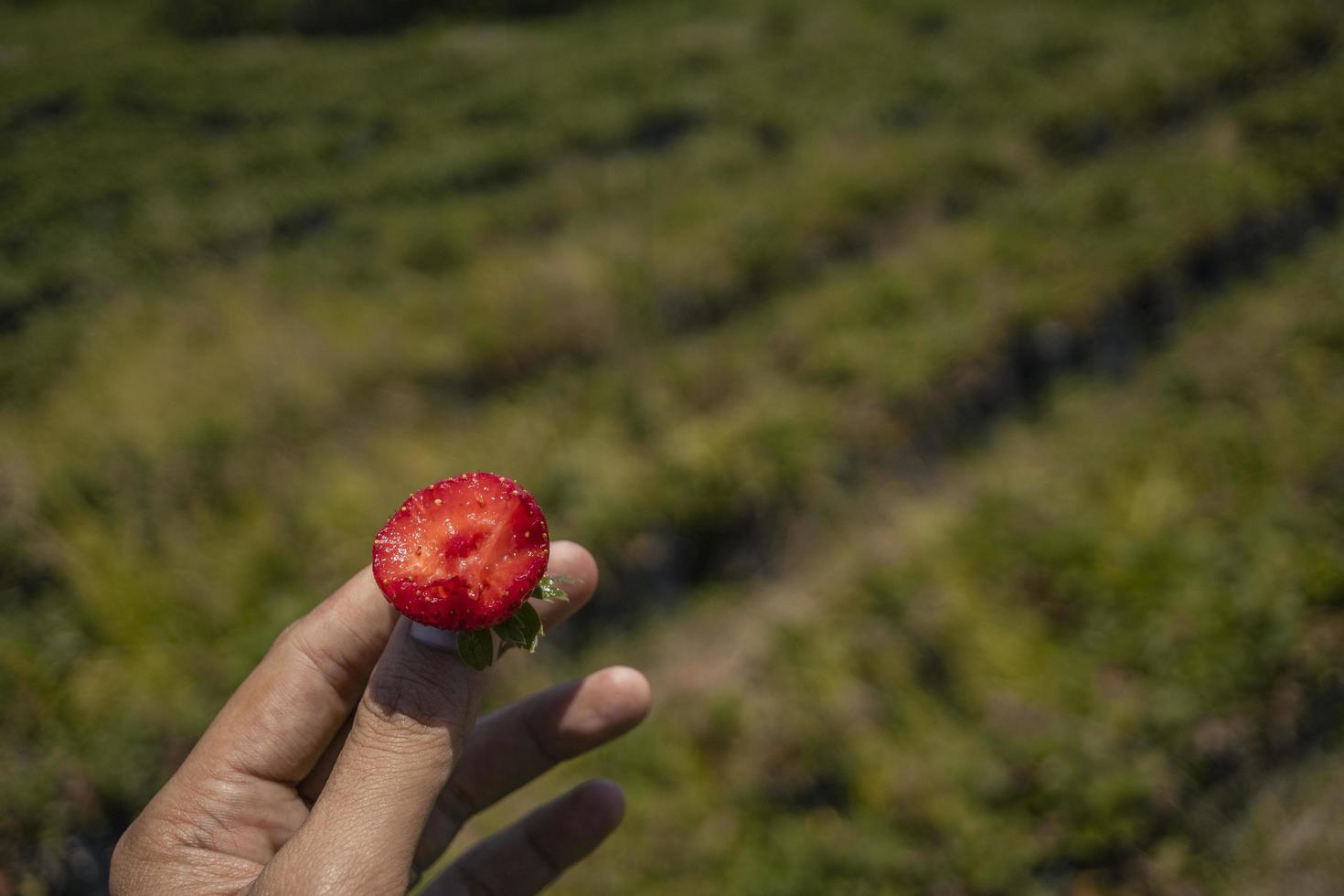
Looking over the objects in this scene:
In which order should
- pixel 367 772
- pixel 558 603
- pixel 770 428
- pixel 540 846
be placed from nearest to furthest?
pixel 367 772, pixel 558 603, pixel 540 846, pixel 770 428

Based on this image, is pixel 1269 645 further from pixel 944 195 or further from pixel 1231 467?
pixel 944 195

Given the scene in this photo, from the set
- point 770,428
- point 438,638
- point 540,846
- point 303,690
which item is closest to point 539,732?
point 540,846

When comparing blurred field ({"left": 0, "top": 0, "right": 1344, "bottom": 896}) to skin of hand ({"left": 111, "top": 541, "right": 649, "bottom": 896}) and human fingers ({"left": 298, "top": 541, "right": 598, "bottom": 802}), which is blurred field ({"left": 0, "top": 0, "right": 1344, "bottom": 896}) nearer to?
skin of hand ({"left": 111, "top": 541, "right": 649, "bottom": 896})

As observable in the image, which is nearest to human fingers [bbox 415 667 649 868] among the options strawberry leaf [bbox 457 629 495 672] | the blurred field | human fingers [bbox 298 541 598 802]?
human fingers [bbox 298 541 598 802]

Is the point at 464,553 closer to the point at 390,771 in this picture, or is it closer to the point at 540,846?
the point at 390,771

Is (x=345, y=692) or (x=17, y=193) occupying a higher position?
(x=17, y=193)

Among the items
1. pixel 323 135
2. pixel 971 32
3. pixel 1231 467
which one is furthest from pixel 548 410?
pixel 971 32

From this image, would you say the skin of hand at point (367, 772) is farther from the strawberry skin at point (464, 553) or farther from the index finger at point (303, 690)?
the strawberry skin at point (464, 553)
